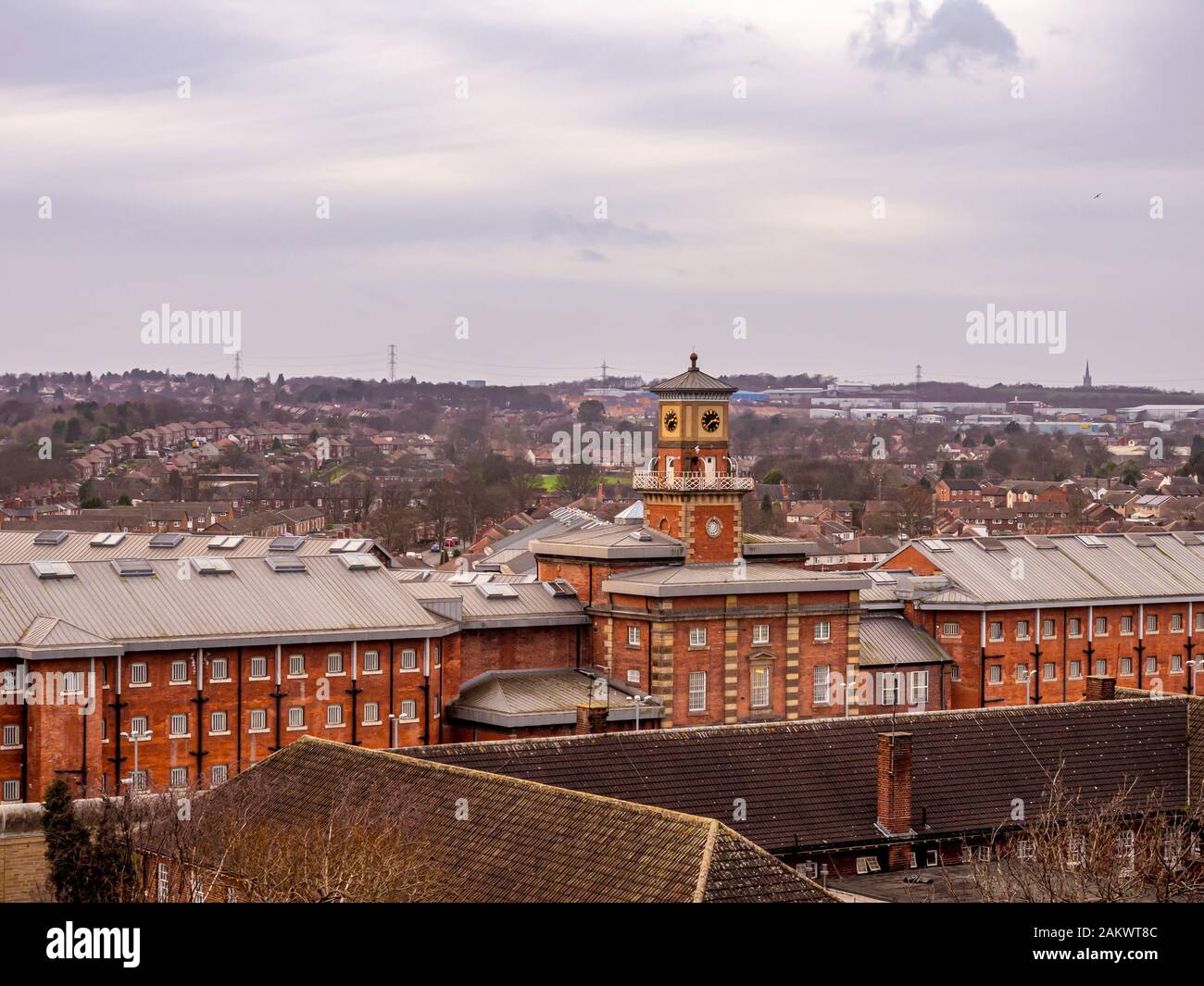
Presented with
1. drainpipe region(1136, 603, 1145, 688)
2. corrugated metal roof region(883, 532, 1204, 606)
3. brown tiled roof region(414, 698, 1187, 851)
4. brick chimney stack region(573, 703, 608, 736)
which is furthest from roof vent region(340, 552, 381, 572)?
drainpipe region(1136, 603, 1145, 688)

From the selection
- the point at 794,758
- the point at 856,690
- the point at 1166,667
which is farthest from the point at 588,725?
the point at 1166,667

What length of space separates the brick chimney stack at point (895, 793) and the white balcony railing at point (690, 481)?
29771 mm

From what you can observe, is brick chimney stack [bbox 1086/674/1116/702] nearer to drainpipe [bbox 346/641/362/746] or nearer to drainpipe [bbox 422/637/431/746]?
drainpipe [bbox 422/637/431/746]

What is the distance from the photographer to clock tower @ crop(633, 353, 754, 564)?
76.8 m

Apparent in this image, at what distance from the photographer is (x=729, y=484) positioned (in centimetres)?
7719

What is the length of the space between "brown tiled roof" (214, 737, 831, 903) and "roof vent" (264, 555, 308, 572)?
87.2ft

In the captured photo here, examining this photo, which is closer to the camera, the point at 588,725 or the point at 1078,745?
the point at 1078,745

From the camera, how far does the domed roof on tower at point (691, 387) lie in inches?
3049

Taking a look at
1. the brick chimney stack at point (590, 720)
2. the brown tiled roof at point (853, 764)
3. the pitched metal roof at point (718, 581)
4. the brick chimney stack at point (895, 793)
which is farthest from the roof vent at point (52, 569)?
the brick chimney stack at point (895, 793)

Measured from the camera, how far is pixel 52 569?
212ft

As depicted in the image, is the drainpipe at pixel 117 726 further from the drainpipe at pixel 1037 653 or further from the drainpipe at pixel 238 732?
the drainpipe at pixel 1037 653
